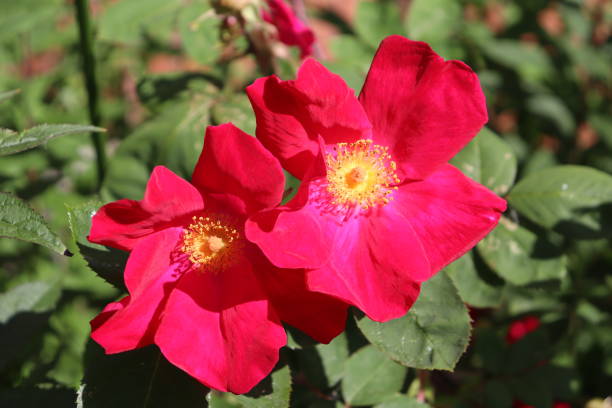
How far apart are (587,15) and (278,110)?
2144 millimetres

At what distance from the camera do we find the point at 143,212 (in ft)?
2.59

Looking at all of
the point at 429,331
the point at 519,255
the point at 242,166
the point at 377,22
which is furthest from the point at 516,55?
the point at 242,166

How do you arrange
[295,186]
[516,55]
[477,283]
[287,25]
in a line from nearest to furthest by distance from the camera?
[295,186] → [477,283] → [287,25] → [516,55]

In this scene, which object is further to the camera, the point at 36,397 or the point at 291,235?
the point at 36,397

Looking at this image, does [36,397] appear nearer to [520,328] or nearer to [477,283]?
[477,283]

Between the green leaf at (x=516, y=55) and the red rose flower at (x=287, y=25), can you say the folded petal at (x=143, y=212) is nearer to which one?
the red rose flower at (x=287, y=25)

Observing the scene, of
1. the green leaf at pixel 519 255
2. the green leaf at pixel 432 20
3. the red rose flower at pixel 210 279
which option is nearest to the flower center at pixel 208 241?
the red rose flower at pixel 210 279

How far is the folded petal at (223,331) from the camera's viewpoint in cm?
78

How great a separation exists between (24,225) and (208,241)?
250 millimetres

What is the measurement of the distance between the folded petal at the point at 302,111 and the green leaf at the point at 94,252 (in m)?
0.29

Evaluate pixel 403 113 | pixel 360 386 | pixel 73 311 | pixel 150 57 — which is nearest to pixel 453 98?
pixel 403 113

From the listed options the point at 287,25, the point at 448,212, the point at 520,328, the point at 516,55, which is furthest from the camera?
the point at 516,55

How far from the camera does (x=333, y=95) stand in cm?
85

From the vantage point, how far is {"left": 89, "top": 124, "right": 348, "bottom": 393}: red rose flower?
0.78m
